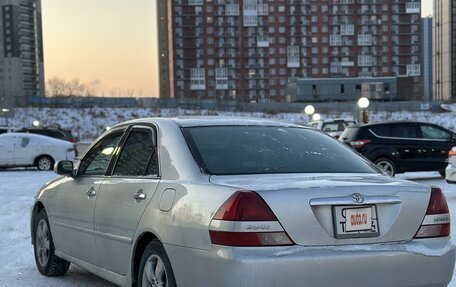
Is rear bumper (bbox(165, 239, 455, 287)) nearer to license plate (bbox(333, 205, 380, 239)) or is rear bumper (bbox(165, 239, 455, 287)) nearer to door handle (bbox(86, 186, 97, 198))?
license plate (bbox(333, 205, 380, 239))

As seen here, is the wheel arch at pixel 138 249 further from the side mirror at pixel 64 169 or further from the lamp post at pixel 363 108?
the lamp post at pixel 363 108

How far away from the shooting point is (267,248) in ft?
10.6

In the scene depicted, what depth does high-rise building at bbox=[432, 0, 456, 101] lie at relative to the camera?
12800cm

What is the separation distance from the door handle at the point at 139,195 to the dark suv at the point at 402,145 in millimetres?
11672

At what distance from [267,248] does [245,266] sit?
17cm

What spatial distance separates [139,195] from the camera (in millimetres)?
4129

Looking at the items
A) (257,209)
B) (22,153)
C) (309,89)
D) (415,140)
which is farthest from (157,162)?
(309,89)

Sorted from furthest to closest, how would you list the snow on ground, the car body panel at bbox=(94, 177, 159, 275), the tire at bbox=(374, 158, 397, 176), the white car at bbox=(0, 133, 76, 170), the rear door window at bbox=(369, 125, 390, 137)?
the snow on ground → the white car at bbox=(0, 133, 76, 170) → the rear door window at bbox=(369, 125, 390, 137) → the tire at bbox=(374, 158, 397, 176) → the car body panel at bbox=(94, 177, 159, 275)

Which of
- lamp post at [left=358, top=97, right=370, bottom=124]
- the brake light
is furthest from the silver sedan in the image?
lamp post at [left=358, top=97, right=370, bottom=124]

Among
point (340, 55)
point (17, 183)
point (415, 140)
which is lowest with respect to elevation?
point (17, 183)

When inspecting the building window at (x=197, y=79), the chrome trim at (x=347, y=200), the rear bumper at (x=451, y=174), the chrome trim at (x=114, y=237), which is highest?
the building window at (x=197, y=79)

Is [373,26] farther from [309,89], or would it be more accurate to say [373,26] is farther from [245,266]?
[245,266]

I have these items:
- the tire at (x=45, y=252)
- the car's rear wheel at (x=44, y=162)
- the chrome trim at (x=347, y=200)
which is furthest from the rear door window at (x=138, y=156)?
the car's rear wheel at (x=44, y=162)

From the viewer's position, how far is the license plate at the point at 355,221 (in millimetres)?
3395
